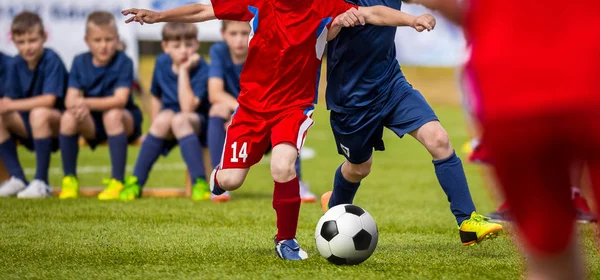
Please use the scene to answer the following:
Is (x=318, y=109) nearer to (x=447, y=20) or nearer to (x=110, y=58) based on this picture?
(x=110, y=58)

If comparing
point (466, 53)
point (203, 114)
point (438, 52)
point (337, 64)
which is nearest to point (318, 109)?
point (438, 52)

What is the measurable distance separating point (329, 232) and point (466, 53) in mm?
1997

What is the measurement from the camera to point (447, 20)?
2219mm

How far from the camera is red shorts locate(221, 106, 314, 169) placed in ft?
14.4

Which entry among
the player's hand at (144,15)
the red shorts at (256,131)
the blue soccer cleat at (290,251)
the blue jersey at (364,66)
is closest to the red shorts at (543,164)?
the blue soccer cleat at (290,251)

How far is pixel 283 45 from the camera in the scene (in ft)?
14.8

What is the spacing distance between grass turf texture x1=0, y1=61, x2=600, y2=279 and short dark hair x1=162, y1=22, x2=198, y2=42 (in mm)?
1389

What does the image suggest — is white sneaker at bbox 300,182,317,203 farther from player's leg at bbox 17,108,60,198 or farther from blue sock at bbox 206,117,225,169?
player's leg at bbox 17,108,60,198

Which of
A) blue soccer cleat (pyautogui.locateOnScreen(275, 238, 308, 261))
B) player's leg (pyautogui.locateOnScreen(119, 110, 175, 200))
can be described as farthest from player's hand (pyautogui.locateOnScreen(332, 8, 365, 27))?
player's leg (pyautogui.locateOnScreen(119, 110, 175, 200))

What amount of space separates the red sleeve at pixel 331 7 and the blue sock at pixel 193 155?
2.89m

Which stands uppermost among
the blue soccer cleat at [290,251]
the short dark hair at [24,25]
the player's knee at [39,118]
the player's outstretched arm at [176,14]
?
the player's outstretched arm at [176,14]

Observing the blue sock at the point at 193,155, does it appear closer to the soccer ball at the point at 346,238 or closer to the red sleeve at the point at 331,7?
the red sleeve at the point at 331,7

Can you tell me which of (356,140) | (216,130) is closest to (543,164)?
(356,140)

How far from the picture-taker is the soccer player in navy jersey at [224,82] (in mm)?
7148
